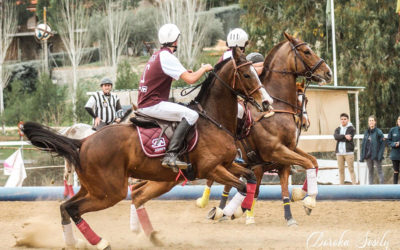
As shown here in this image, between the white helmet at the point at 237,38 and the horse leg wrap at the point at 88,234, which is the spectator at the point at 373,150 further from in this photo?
the horse leg wrap at the point at 88,234

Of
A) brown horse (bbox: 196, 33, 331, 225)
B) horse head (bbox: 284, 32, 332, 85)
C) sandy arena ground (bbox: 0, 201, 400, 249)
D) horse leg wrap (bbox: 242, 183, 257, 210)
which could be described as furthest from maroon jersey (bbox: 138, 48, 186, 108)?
horse head (bbox: 284, 32, 332, 85)

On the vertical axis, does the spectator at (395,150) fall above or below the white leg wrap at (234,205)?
below

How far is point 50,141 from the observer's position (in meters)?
7.62

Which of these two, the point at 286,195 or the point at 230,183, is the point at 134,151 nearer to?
the point at 230,183

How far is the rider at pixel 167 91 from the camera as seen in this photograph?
24.4ft

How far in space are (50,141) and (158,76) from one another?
1.53 metres

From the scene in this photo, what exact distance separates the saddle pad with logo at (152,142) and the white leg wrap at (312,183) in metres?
2.61

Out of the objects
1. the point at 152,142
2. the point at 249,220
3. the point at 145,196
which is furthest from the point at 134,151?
the point at 249,220

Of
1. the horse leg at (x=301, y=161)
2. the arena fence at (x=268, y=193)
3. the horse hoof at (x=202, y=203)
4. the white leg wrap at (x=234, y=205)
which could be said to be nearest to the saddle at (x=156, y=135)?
the white leg wrap at (x=234, y=205)

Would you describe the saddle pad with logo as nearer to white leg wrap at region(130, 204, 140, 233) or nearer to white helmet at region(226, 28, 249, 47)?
white leg wrap at region(130, 204, 140, 233)

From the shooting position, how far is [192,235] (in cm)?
893

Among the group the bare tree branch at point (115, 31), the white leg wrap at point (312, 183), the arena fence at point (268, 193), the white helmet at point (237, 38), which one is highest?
the bare tree branch at point (115, 31)

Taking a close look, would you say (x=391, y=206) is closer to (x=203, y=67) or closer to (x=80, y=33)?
(x=203, y=67)

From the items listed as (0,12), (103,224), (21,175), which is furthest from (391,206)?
Answer: (0,12)
